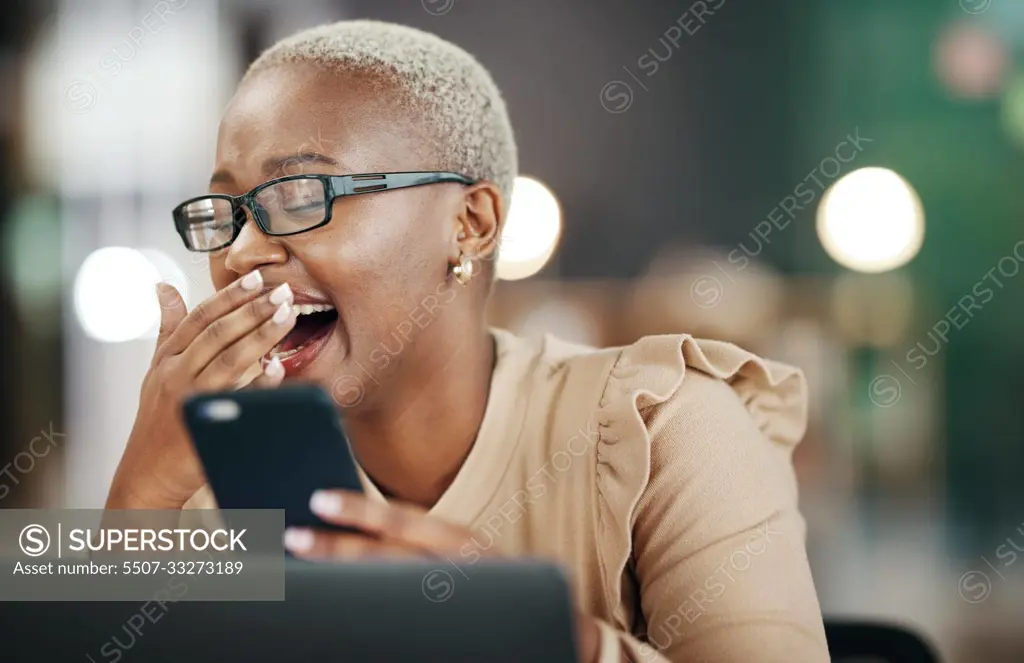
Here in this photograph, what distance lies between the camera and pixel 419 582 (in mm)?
537

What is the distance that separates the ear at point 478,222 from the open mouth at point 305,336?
0.18 m

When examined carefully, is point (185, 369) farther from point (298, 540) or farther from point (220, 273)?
point (298, 540)

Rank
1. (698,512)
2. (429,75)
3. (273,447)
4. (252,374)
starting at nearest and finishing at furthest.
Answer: (273,447) → (698,512) → (252,374) → (429,75)

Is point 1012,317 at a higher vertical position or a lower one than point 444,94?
lower

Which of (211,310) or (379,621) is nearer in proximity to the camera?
(379,621)

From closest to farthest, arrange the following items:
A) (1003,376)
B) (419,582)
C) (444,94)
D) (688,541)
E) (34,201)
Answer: (419,582), (688,541), (444,94), (34,201), (1003,376)

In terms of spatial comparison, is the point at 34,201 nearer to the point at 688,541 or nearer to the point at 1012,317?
the point at 688,541

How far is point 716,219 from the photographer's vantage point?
4.92m

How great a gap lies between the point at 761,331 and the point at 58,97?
10.3ft

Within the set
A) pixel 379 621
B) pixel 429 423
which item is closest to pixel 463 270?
pixel 429 423

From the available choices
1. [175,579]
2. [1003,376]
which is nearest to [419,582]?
[175,579]

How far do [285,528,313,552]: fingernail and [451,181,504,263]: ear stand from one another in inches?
25.0

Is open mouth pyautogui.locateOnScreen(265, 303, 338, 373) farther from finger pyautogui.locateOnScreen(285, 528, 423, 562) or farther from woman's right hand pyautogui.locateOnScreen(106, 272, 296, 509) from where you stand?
finger pyautogui.locateOnScreen(285, 528, 423, 562)

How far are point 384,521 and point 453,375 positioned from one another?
63 cm
